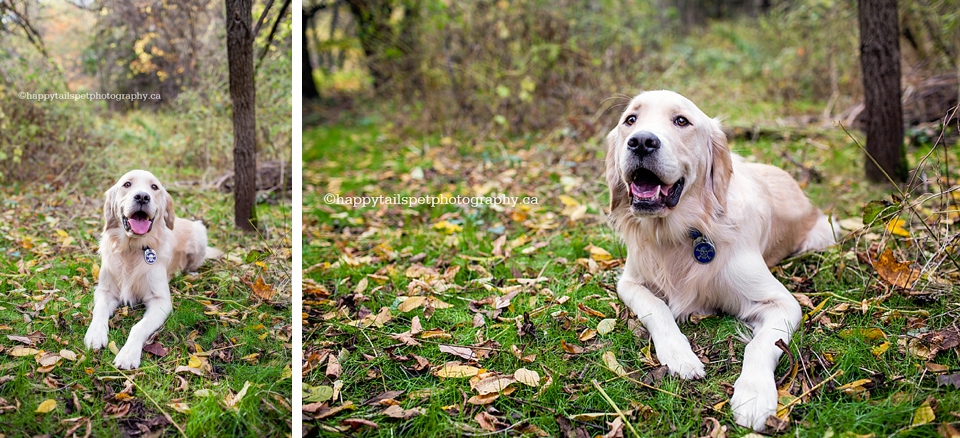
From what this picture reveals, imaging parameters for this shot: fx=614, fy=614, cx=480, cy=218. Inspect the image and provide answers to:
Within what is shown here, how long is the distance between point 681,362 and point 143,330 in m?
1.78

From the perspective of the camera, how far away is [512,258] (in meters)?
3.51

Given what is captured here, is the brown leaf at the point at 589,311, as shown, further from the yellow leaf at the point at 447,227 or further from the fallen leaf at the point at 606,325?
the yellow leaf at the point at 447,227

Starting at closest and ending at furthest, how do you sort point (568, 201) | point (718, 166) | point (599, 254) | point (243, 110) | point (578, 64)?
1. point (243, 110)
2. point (718, 166)
3. point (599, 254)
4. point (568, 201)
5. point (578, 64)

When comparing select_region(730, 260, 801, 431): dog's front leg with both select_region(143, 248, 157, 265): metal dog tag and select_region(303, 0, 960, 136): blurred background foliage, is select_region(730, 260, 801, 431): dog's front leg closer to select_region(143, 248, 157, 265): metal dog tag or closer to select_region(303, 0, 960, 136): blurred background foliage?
select_region(143, 248, 157, 265): metal dog tag

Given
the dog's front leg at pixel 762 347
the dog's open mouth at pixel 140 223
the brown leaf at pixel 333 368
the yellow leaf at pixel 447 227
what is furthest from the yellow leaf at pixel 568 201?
the dog's open mouth at pixel 140 223

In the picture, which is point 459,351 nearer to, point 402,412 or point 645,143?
point 402,412

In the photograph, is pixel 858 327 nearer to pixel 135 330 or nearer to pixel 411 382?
pixel 411 382

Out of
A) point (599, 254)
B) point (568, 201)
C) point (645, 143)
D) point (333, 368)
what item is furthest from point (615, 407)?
point (568, 201)

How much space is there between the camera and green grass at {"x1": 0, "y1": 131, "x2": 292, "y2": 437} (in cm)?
166

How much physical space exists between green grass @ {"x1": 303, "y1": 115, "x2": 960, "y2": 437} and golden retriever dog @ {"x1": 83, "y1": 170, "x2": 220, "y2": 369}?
598 mm

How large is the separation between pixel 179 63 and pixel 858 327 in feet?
8.60

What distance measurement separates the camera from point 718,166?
8.38 ft

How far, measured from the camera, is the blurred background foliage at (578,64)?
5855 millimetres

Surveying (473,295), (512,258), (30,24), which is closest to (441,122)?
(512,258)
